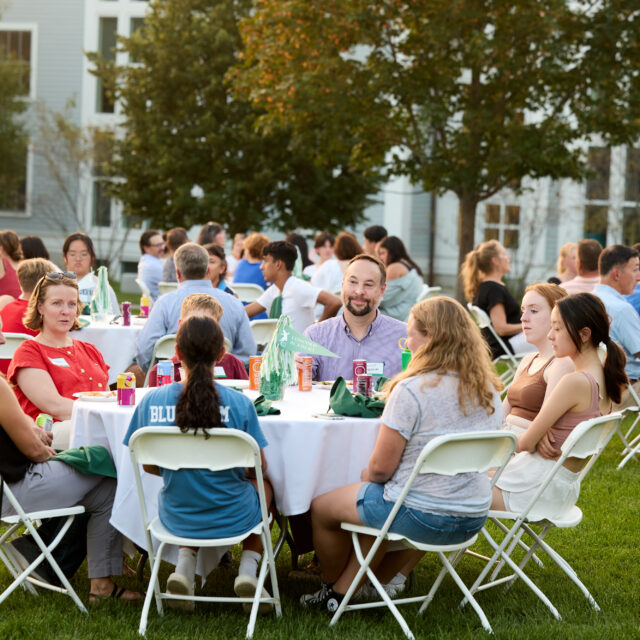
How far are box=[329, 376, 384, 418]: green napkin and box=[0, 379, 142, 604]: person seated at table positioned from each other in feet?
3.85

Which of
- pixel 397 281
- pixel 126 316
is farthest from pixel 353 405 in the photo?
pixel 397 281

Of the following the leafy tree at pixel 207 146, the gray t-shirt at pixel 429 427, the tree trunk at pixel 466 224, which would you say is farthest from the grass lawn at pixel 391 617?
the leafy tree at pixel 207 146

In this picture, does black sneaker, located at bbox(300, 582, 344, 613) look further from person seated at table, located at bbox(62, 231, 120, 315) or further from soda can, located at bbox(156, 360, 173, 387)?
person seated at table, located at bbox(62, 231, 120, 315)

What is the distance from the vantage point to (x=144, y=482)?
4777 millimetres

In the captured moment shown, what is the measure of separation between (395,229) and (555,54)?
13701 mm

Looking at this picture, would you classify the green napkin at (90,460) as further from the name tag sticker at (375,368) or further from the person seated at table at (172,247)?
the person seated at table at (172,247)

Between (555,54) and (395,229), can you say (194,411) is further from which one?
(395,229)

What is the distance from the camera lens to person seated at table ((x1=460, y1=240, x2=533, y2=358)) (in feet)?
32.9

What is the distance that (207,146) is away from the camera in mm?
25781

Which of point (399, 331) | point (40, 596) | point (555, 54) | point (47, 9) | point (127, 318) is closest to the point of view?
point (40, 596)

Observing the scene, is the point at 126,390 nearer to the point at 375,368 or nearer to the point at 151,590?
the point at 151,590

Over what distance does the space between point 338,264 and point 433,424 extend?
8.23m

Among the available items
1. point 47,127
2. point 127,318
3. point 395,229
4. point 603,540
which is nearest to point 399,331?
point 603,540

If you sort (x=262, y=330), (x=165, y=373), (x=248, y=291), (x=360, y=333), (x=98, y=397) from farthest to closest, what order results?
(x=248, y=291), (x=262, y=330), (x=360, y=333), (x=165, y=373), (x=98, y=397)
